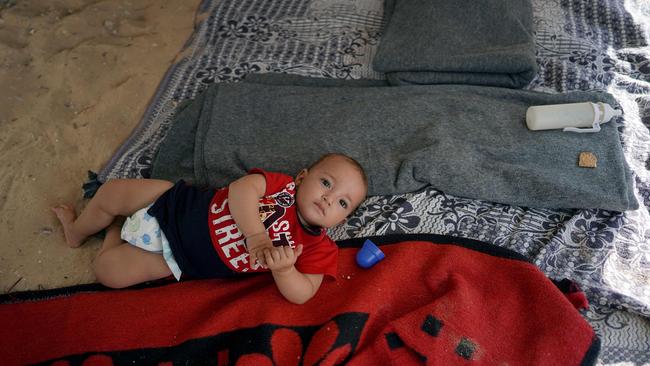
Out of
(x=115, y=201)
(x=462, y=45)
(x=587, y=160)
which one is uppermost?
(x=462, y=45)

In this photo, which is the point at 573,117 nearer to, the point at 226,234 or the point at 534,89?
the point at 534,89

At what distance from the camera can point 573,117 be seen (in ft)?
4.27

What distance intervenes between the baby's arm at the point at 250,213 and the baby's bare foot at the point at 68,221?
45cm

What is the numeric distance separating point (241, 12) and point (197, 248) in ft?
3.56

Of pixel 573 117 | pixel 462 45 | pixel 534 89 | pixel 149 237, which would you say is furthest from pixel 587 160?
pixel 149 237

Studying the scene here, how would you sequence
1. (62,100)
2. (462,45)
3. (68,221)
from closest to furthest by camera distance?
(68,221), (462,45), (62,100)

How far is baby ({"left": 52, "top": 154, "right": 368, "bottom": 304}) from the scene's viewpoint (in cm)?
107

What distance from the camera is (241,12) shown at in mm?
1854

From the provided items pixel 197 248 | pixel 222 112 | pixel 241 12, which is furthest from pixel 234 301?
pixel 241 12

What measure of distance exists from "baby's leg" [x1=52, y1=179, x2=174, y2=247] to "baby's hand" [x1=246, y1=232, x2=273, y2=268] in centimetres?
30

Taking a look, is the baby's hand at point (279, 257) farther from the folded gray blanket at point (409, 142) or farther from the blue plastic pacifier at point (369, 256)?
the folded gray blanket at point (409, 142)

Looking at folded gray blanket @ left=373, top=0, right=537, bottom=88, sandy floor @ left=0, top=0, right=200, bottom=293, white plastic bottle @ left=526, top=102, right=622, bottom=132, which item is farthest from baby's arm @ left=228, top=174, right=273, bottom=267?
white plastic bottle @ left=526, top=102, right=622, bottom=132

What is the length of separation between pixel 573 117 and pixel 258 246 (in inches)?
34.9

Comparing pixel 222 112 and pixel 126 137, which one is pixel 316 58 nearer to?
pixel 222 112
